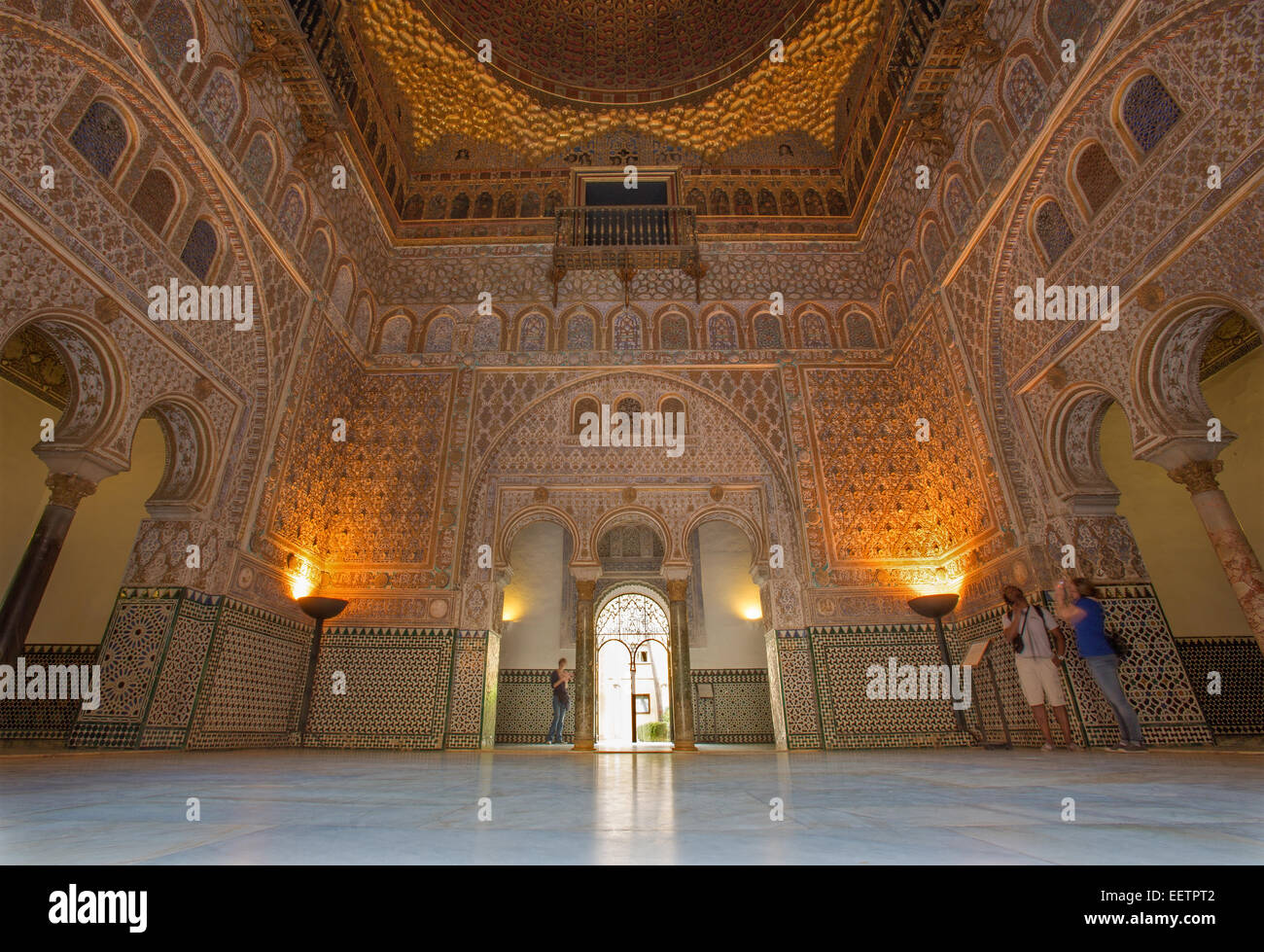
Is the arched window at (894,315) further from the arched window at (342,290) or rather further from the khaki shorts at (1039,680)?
the arched window at (342,290)

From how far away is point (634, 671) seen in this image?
10.5 m

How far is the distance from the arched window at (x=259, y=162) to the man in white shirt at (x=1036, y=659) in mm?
7630

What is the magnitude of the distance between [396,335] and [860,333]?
6.28m

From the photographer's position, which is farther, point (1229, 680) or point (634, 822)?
point (1229, 680)

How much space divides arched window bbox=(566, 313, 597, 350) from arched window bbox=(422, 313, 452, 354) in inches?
63.5

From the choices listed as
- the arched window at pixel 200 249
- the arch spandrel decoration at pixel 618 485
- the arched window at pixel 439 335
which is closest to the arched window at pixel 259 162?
the arched window at pixel 200 249

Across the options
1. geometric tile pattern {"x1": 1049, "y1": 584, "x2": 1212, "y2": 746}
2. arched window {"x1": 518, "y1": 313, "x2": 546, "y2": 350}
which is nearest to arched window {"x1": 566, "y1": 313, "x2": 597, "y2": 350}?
arched window {"x1": 518, "y1": 313, "x2": 546, "y2": 350}

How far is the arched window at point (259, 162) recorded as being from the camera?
6.05 m

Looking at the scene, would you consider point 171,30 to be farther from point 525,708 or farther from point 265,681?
point 525,708

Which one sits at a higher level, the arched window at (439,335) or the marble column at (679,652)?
the arched window at (439,335)

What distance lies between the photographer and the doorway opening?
11.5 metres

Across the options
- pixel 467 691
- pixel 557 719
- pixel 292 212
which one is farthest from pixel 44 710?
pixel 292 212

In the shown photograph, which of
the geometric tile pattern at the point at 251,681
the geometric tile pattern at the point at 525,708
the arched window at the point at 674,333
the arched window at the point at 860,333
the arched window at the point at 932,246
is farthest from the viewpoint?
the geometric tile pattern at the point at 525,708
